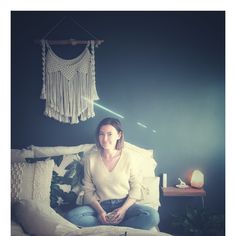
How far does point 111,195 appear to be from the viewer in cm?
266

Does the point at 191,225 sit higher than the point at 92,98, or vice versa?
the point at 92,98

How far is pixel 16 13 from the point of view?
2693 millimetres

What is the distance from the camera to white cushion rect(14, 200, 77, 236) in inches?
96.3

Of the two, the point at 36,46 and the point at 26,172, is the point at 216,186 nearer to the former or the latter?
the point at 26,172

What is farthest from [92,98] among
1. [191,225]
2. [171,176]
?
[191,225]

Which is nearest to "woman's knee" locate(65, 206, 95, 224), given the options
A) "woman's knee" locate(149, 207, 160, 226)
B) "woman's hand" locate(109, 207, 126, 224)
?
"woman's hand" locate(109, 207, 126, 224)

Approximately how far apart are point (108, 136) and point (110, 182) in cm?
36

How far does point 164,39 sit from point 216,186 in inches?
48.9

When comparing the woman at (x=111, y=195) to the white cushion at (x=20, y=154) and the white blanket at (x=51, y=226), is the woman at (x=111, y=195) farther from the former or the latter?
the white cushion at (x=20, y=154)

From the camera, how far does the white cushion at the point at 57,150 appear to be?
2.71m

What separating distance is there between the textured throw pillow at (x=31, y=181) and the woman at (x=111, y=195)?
269mm

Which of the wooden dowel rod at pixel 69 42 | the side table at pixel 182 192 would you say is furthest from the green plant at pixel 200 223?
the wooden dowel rod at pixel 69 42

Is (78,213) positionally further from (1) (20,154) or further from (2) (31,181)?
(1) (20,154)

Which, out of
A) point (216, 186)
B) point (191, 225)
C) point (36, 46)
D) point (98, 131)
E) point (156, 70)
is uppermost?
point (36, 46)
